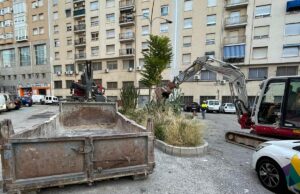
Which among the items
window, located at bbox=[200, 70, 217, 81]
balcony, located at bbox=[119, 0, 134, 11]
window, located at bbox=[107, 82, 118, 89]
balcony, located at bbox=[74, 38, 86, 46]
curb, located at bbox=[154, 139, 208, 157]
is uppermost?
balcony, located at bbox=[119, 0, 134, 11]

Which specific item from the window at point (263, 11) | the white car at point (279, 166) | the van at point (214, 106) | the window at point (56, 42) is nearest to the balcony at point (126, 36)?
the window at point (56, 42)

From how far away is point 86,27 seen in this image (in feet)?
109

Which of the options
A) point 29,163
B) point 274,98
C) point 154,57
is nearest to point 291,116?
point 274,98

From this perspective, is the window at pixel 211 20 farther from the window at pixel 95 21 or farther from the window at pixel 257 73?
the window at pixel 95 21

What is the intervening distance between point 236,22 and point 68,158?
89.8 ft

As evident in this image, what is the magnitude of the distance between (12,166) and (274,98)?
737cm

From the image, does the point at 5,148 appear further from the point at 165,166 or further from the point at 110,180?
the point at 165,166

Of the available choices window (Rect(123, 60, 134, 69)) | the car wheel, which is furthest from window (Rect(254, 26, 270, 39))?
the car wheel

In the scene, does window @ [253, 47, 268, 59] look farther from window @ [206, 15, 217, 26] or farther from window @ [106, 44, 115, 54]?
window @ [106, 44, 115, 54]

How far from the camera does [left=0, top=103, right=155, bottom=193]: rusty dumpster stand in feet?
9.97

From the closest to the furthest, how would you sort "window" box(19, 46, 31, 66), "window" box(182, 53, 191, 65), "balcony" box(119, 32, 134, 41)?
"window" box(182, 53, 191, 65) < "balcony" box(119, 32, 134, 41) < "window" box(19, 46, 31, 66)

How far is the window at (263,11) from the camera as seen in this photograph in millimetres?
22706

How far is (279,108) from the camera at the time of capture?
19.1 ft

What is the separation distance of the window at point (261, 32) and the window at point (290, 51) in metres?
2.78
